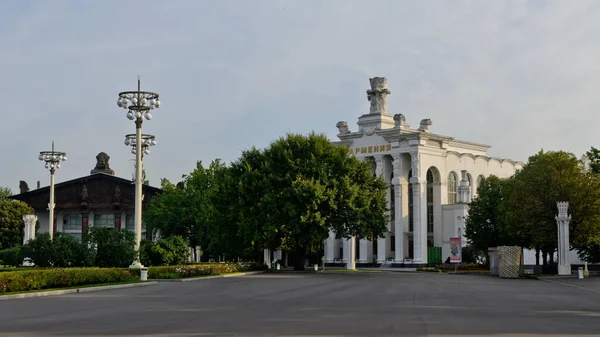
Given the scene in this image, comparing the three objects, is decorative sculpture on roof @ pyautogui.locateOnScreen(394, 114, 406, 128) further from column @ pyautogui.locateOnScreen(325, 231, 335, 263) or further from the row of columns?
column @ pyautogui.locateOnScreen(325, 231, 335, 263)

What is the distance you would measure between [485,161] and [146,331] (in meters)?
83.5

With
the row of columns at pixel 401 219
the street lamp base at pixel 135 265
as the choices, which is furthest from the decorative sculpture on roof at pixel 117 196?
the street lamp base at pixel 135 265

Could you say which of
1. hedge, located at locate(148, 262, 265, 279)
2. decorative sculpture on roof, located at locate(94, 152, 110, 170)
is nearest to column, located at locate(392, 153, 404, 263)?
hedge, located at locate(148, 262, 265, 279)

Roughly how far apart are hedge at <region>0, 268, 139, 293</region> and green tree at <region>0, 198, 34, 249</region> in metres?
71.5

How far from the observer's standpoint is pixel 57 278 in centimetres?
3444

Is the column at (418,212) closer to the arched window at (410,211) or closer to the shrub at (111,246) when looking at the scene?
the arched window at (410,211)

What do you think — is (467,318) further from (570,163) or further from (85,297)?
(570,163)

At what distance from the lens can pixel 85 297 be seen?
29312 millimetres

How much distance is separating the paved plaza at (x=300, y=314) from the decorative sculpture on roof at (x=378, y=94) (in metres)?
60.7

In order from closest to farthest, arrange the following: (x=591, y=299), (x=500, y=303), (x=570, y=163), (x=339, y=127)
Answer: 1. (x=500, y=303)
2. (x=591, y=299)
3. (x=570, y=163)
4. (x=339, y=127)

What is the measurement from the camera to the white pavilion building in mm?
85625

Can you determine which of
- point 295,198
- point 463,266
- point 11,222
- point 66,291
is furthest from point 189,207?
point 66,291

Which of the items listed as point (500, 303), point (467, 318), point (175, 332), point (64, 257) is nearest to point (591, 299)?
point (500, 303)

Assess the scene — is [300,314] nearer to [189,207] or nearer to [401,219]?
[189,207]
